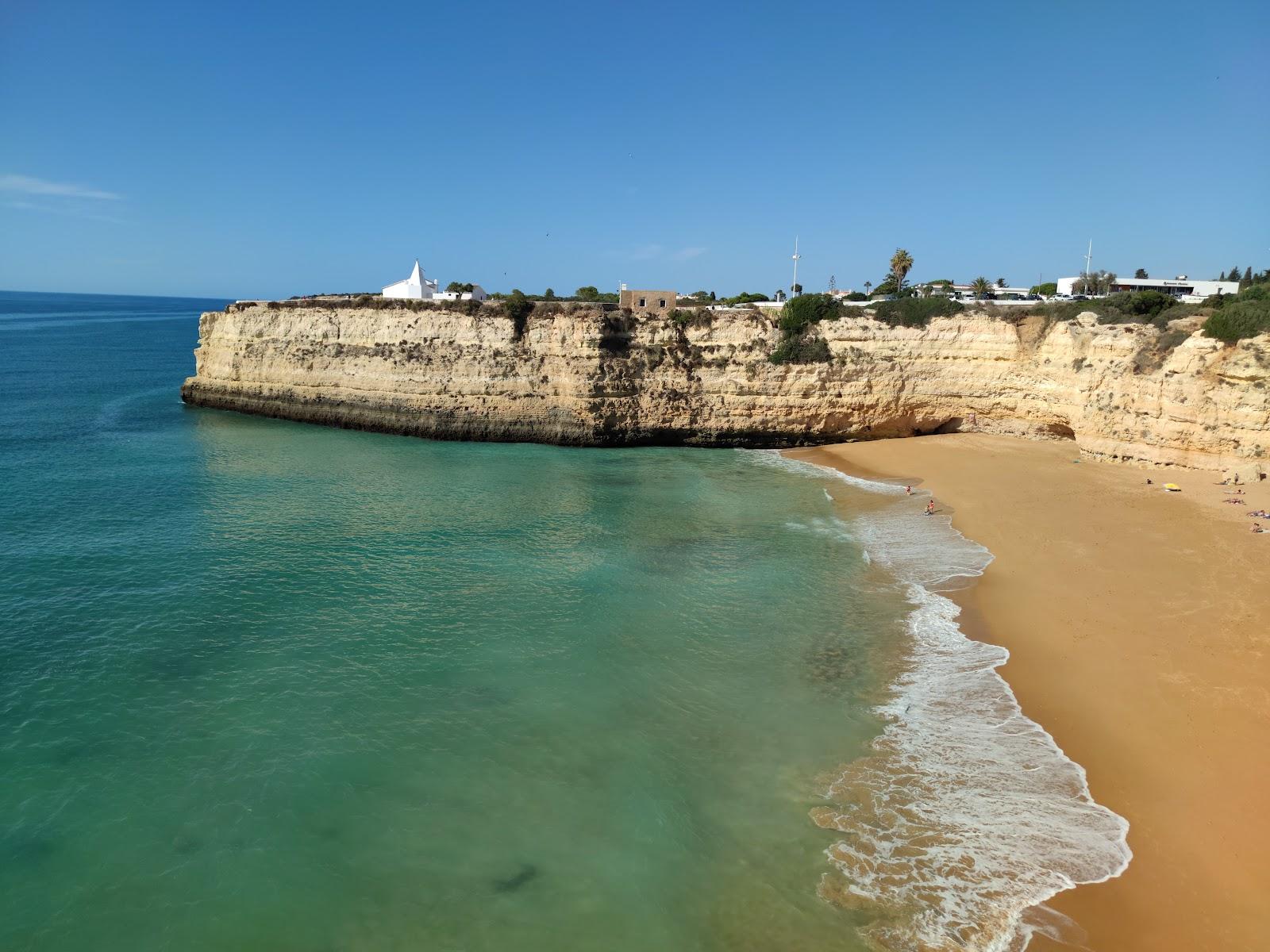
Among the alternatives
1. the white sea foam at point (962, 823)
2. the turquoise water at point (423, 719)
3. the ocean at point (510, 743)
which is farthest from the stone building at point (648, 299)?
the white sea foam at point (962, 823)

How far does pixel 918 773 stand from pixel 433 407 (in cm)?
3293

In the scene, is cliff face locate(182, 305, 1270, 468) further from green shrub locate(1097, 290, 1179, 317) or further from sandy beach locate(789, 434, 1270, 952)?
sandy beach locate(789, 434, 1270, 952)

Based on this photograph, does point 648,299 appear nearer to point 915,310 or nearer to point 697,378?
point 697,378

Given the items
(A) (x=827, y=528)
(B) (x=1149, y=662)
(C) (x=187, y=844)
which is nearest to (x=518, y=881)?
(C) (x=187, y=844)

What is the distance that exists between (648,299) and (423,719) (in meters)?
33.5

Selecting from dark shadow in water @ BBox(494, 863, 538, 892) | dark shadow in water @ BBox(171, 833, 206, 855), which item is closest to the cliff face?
dark shadow in water @ BBox(171, 833, 206, 855)

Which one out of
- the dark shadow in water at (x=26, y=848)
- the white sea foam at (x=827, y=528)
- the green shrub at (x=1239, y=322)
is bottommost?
the dark shadow in water at (x=26, y=848)

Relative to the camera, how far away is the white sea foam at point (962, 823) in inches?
335

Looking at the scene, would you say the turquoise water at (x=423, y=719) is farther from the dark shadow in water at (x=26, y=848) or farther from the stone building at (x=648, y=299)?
the stone building at (x=648, y=299)

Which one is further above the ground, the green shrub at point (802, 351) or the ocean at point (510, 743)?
the green shrub at point (802, 351)

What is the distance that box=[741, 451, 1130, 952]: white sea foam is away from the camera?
8516mm

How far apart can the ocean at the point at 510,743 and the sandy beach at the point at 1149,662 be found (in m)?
0.66

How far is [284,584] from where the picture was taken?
17688 mm

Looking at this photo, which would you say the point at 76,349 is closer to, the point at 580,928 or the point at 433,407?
the point at 433,407
